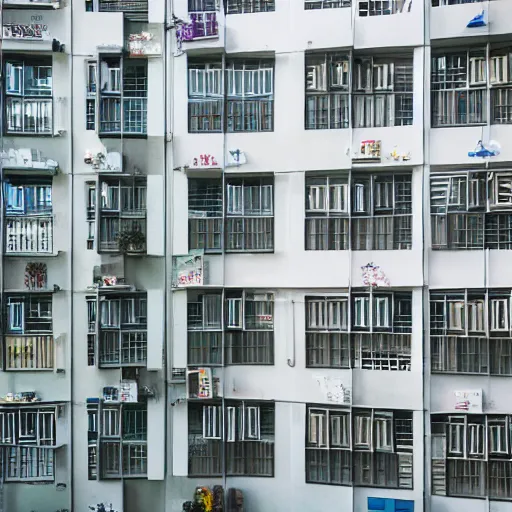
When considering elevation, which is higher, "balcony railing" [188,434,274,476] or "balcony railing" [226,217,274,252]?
"balcony railing" [226,217,274,252]

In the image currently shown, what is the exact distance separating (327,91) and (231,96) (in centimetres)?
106

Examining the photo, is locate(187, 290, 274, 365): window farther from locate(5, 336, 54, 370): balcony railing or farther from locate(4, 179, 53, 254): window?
locate(4, 179, 53, 254): window

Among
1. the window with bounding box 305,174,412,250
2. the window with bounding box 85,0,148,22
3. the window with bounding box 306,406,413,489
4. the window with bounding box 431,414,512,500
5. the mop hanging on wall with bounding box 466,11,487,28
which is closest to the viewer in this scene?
the mop hanging on wall with bounding box 466,11,487,28

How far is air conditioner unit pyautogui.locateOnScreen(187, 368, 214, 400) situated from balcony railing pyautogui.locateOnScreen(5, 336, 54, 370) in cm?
158

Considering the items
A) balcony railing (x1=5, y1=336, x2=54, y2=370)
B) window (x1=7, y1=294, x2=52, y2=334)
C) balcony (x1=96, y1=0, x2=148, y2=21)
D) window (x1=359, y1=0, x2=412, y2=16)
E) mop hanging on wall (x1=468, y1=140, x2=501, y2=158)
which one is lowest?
balcony railing (x1=5, y1=336, x2=54, y2=370)

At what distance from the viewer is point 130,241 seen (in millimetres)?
5723

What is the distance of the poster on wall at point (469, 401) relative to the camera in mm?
5445

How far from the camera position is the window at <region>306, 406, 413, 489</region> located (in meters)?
5.59

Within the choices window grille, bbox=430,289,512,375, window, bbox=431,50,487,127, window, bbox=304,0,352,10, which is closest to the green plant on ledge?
window, bbox=304,0,352,10

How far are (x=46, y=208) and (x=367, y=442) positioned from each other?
436 cm

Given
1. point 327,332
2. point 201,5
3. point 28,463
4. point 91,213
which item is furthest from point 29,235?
point 327,332

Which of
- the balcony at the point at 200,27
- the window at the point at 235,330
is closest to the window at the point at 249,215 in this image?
the window at the point at 235,330

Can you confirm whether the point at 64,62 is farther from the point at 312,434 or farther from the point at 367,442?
the point at 367,442

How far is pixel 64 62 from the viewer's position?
5.90m
